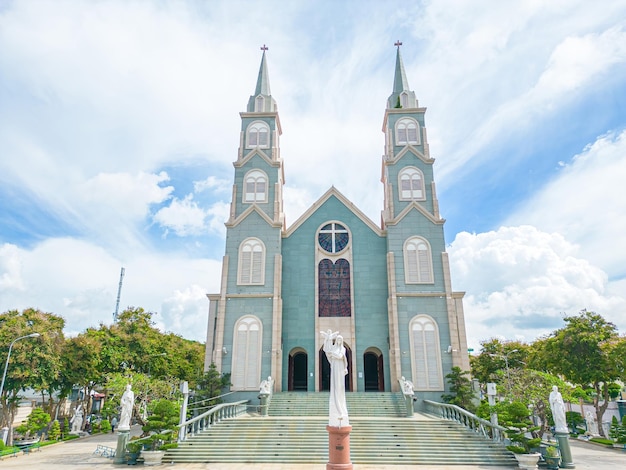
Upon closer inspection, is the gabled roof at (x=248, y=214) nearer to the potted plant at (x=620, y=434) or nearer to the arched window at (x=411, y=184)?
the arched window at (x=411, y=184)

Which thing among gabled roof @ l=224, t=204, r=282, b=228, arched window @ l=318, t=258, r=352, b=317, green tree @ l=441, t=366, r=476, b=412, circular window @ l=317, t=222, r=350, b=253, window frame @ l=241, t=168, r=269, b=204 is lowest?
green tree @ l=441, t=366, r=476, b=412

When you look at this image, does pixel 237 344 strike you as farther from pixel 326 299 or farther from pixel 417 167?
pixel 417 167

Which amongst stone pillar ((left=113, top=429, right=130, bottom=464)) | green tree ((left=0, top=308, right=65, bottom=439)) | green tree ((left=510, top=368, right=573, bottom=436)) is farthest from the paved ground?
green tree ((left=0, top=308, right=65, bottom=439))

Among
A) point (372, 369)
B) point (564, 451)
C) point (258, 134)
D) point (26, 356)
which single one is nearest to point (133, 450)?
point (26, 356)

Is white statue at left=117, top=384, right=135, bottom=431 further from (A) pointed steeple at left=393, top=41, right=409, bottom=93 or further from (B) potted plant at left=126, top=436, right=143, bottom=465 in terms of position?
(A) pointed steeple at left=393, top=41, right=409, bottom=93

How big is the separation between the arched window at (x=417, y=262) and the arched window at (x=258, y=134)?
1301cm

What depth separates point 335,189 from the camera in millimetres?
33031

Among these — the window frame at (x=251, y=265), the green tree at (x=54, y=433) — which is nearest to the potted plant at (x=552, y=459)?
the window frame at (x=251, y=265)

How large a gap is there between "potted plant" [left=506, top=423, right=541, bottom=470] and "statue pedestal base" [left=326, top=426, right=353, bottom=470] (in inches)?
310

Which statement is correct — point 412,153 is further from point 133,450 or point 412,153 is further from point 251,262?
point 133,450

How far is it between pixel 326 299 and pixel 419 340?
6.50 m

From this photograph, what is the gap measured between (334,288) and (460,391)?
395 inches

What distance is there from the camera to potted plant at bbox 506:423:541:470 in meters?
16.4

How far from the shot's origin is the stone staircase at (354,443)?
17.7 metres
